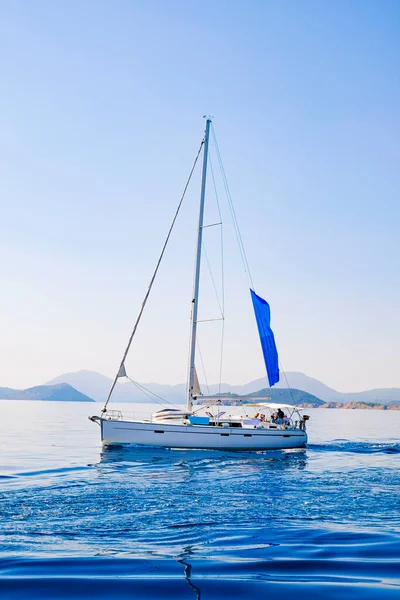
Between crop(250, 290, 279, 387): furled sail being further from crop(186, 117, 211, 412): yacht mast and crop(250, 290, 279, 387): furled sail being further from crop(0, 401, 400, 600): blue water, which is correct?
crop(0, 401, 400, 600): blue water

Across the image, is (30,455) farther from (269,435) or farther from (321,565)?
(321,565)

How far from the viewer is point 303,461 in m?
33.3

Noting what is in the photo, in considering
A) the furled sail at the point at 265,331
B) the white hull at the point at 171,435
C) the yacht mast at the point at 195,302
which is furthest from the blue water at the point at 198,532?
the furled sail at the point at 265,331

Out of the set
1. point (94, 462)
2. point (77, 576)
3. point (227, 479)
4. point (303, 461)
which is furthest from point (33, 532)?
point (303, 461)

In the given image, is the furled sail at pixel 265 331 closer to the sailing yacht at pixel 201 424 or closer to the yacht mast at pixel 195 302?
the sailing yacht at pixel 201 424

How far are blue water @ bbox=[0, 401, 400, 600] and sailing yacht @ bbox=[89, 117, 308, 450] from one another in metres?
6.58

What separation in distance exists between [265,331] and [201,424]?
33.3 ft

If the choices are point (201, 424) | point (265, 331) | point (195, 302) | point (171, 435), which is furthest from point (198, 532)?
point (265, 331)

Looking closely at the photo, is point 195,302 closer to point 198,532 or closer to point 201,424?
point 201,424

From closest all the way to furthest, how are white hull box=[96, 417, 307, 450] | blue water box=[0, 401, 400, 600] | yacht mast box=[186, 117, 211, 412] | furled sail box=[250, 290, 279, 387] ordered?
blue water box=[0, 401, 400, 600]
white hull box=[96, 417, 307, 450]
yacht mast box=[186, 117, 211, 412]
furled sail box=[250, 290, 279, 387]

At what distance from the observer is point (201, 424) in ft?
119

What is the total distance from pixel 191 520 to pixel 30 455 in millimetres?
24428

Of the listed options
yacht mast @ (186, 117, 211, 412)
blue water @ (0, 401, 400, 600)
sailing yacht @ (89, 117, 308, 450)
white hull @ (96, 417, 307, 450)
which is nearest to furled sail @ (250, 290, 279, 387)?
sailing yacht @ (89, 117, 308, 450)

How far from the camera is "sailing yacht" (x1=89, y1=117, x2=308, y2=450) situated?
1400 inches
